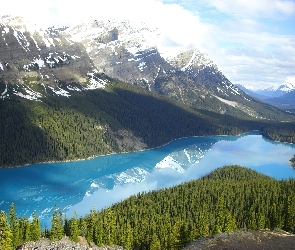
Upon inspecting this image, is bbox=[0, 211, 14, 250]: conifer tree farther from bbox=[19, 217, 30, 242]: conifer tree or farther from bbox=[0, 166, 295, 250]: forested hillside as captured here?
bbox=[19, 217, 30, 242]: conifer tree

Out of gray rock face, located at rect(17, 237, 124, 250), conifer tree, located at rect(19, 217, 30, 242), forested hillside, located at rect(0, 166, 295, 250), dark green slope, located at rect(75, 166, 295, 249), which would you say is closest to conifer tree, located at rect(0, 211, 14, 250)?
forested hillside, located at rect(0, 166, 295, 250)

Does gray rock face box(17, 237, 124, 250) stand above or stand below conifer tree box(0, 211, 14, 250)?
below

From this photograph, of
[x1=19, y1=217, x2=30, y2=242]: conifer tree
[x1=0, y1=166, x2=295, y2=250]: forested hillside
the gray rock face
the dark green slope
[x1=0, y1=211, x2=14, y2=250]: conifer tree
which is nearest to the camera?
[x1=0, y1=211, x2=14, y2=250]: conifer tree

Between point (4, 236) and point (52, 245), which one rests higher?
point (4, 236)

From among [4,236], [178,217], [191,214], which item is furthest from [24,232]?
[191,214]

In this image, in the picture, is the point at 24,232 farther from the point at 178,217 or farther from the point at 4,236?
the point at 178,217

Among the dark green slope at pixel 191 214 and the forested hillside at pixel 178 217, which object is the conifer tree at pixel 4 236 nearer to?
the forested hillside at pixel 178 217

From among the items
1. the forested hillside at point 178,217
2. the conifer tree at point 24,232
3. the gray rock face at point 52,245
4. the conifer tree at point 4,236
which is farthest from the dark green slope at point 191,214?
the conifer tree at point 4,236

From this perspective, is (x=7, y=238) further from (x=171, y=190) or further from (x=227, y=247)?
(x=171, y=190)
